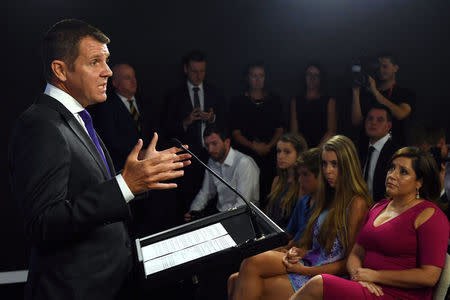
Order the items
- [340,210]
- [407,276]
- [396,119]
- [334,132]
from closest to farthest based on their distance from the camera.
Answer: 1. [407,276]
2. [340,210]
3. [396,119]
4. [334,132]

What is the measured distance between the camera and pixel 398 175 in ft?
6.86

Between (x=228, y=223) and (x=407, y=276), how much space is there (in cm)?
98

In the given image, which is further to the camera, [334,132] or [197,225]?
[334,132]

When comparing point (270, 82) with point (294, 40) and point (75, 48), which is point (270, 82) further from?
point (75, 48)

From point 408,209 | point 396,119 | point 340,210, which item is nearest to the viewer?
point 408,209

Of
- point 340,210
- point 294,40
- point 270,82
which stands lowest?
point 340,210

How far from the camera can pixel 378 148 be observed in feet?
11.2

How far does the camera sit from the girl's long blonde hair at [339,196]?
2.30 meters

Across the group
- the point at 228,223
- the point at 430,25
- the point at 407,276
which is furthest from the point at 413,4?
the point at 228,223

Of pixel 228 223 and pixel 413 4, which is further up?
pixel 413 4

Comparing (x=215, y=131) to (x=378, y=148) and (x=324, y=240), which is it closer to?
(x=378, y=148)

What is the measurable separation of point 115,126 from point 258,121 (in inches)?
48.0

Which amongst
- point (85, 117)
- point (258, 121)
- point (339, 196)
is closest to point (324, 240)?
point (339, 196)

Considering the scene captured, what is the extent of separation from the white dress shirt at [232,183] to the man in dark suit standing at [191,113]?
313 mm
